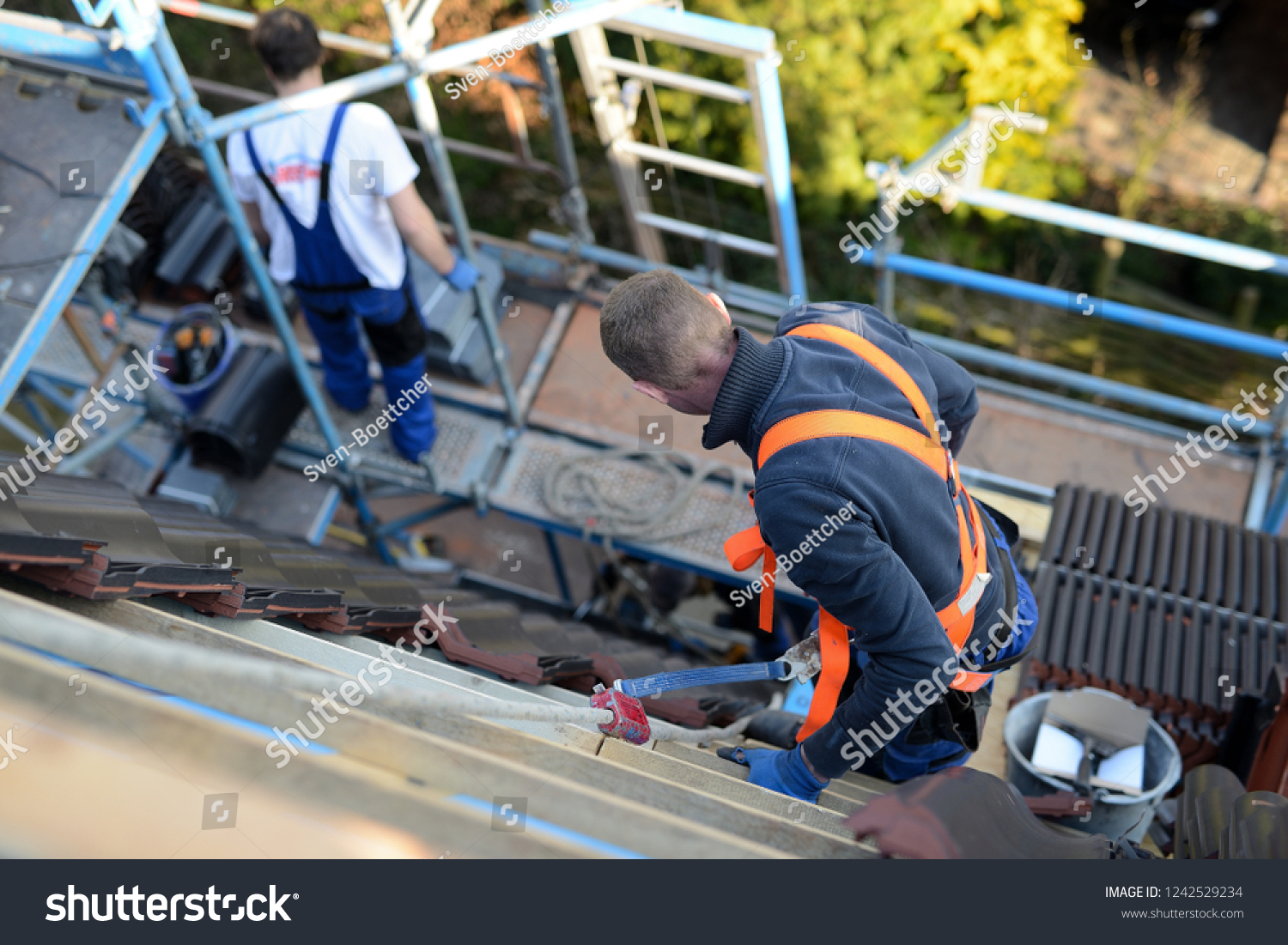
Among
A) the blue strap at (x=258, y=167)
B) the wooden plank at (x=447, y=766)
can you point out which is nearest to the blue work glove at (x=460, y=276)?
the blue strap at (x=258, y=167)

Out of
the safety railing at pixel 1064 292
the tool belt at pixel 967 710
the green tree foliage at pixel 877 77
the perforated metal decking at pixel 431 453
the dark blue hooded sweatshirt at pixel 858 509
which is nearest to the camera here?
the dark blue hooded sweatshirt at pixel 858 509

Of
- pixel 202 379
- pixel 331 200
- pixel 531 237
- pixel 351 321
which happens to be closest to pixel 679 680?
pixel 331 200

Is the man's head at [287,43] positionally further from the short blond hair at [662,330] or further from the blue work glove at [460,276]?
the short blond hair at [662,330]

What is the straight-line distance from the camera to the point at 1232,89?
40.7ft

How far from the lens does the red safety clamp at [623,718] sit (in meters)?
2.32

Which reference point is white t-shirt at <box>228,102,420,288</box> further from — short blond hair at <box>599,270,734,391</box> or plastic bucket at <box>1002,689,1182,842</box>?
plastic bucket at <box>1002,689,1182,842</box>

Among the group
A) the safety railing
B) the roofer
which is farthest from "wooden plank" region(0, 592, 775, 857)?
the safety railing

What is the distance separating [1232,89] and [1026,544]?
10.7 meters

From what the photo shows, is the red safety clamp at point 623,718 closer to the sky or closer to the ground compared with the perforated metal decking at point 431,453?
closer to the ground

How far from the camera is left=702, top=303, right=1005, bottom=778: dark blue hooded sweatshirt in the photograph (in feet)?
7.20

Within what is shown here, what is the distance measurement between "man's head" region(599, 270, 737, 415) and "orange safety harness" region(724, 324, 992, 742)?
23cm

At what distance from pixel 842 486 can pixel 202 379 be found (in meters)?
4.66

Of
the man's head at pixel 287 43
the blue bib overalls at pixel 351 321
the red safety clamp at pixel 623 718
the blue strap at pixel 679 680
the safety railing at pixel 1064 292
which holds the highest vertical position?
the safety railing at pixel 1064 292
